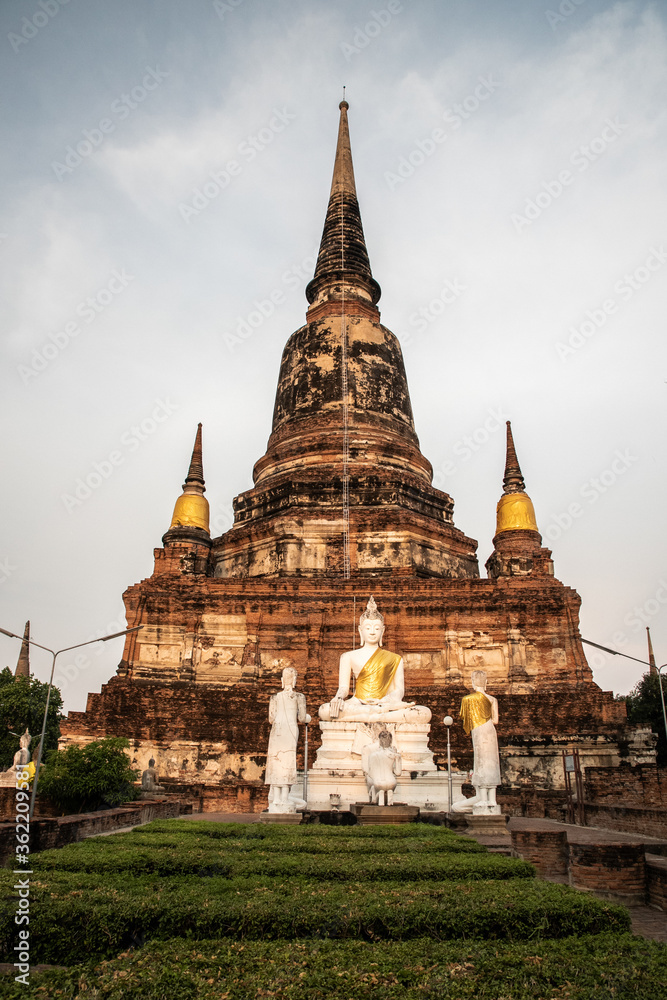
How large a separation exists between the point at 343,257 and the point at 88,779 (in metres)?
25.4

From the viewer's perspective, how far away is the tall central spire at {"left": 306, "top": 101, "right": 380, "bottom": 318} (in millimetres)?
32812

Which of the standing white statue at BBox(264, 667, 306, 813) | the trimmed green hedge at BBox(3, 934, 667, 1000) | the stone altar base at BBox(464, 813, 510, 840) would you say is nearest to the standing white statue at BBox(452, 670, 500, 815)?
the stone altar base at BBox(464, 813, 510, 840)

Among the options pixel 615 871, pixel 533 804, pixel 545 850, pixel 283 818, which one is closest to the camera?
pixel 615 871

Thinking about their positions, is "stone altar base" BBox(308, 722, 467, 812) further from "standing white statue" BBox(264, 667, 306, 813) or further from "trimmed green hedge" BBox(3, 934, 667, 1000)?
"trimmed green hedge" BBox(3, 934, 667, 1000)

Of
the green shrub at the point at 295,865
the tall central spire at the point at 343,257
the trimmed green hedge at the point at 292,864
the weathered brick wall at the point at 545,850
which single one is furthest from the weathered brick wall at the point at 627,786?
the tall central spire at the point at 343,257

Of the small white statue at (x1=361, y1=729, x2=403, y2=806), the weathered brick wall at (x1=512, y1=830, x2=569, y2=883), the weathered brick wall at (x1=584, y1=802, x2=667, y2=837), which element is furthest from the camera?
the small white statue at (x1=361, y1=729, x2=403, y2=806)

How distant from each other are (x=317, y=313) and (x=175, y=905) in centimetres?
2912

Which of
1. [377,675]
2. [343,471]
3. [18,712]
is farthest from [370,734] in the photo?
[18,712]

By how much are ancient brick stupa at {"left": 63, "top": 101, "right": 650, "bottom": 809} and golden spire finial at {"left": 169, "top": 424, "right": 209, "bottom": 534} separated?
0.07m

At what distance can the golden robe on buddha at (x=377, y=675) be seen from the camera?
16.1 meters

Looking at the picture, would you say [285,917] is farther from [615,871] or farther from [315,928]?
[615,871]

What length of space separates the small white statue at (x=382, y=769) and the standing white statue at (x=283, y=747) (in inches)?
51.0

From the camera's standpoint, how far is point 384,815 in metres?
11.9

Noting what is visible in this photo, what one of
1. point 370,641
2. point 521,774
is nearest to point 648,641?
point 521,774
